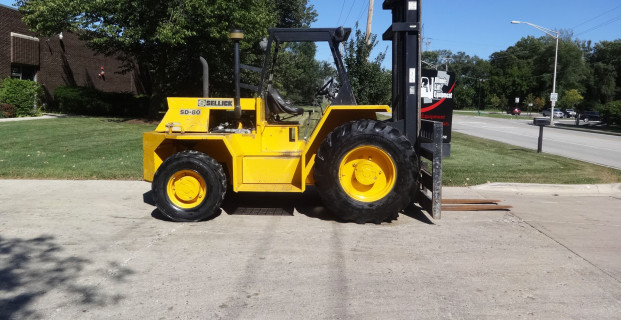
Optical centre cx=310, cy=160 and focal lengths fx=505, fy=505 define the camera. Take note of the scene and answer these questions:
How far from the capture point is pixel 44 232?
609 cm

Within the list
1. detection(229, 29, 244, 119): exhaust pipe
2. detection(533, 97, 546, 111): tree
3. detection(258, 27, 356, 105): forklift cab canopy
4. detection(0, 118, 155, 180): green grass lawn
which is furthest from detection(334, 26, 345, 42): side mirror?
detection(533, 97, 546, 111): tree

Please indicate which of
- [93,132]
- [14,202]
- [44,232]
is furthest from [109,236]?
[93,132]

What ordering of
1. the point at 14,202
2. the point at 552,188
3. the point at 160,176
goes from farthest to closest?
1. the point at 552,188
2. the point at 14,202
3. the point at 160,176

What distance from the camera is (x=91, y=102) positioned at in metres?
26.8

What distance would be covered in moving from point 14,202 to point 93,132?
11.0 metres

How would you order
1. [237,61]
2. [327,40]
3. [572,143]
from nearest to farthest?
[237,61] < [327,40] < [572,143]

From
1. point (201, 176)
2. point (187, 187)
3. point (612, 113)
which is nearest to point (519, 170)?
point (201, 176)

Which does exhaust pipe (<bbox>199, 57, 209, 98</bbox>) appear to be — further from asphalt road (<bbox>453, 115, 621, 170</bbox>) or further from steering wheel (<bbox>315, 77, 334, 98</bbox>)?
asphalt road (<bbox>453, 115, 621, 170</bbox>)

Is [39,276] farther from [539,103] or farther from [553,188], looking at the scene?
[539,103]

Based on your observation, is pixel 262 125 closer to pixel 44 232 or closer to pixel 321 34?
pixel 321 34

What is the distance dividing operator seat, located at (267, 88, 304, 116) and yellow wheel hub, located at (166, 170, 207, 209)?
1.45m

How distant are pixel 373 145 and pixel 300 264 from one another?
82.1 inches

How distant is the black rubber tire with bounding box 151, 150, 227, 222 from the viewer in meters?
6.58

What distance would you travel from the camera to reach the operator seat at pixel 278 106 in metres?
7.16
